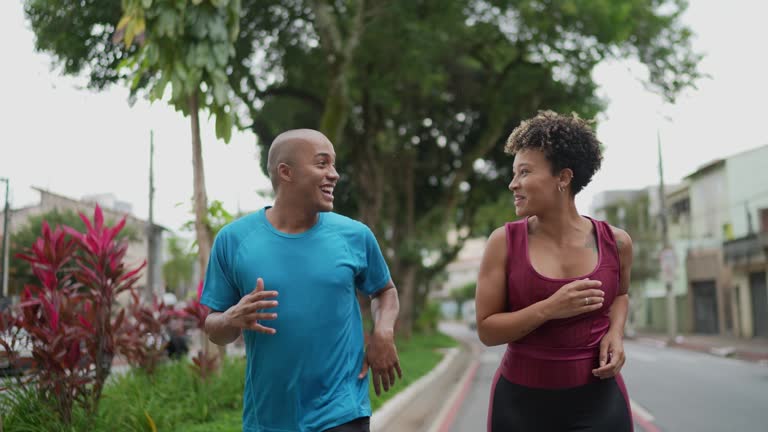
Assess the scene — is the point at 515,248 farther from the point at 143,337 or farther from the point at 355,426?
the point at 143,337

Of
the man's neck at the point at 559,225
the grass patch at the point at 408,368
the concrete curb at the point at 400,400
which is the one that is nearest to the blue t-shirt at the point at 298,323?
the man's neck at the point at 559,225

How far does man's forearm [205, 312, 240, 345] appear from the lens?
2.71m

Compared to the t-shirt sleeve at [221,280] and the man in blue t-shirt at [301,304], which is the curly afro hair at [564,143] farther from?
the t-shirt sleeve at [221,280]

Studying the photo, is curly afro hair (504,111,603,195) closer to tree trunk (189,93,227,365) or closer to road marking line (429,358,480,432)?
tree trunk (189,93,227,365)

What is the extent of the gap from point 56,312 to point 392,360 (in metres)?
3.86

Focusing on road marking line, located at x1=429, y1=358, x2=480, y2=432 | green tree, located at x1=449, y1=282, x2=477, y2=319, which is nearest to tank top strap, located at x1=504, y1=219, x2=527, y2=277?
road marking line, located at x1=429, y1=358, x2=480, y2=432

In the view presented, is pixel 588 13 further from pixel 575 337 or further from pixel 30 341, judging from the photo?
pixel 575 337

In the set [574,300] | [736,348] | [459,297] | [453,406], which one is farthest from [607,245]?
[459,297]

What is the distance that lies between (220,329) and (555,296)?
1.19 m

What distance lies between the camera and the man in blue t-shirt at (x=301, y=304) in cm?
276

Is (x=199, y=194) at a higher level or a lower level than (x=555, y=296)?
higher

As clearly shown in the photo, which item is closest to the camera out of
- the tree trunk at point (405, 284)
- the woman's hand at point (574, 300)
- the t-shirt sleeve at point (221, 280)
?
the woman's hand at point (574, 300)

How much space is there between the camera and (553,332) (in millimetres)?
2744

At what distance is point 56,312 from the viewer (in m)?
5.80
